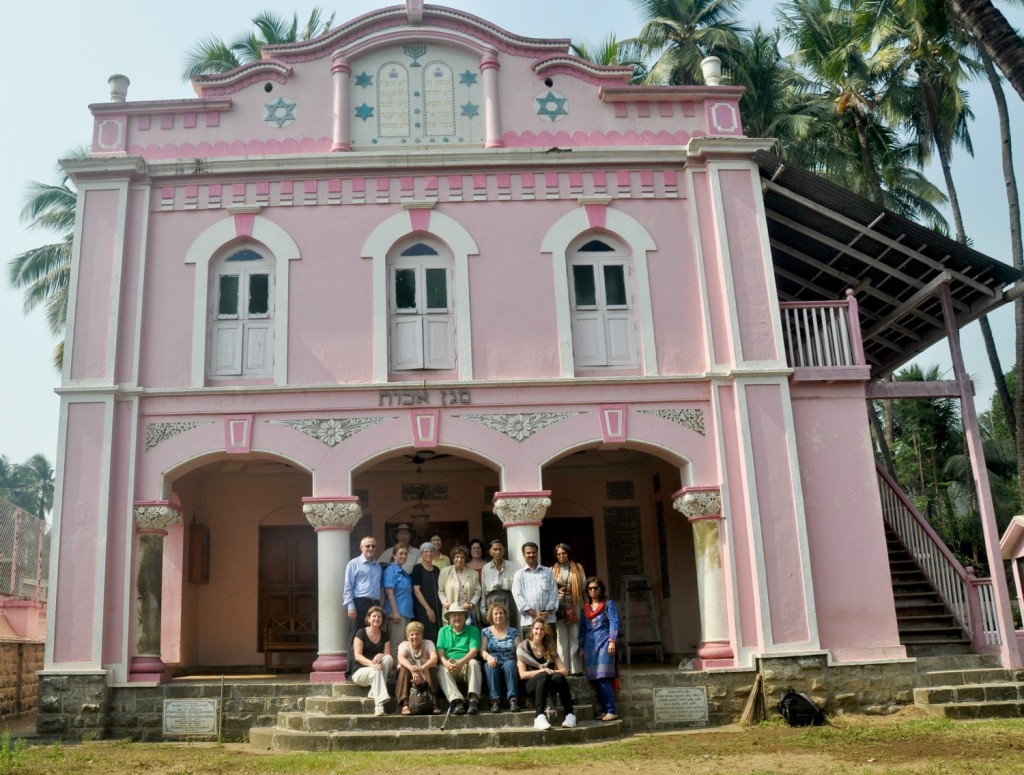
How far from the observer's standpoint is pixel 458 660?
33.4 feet

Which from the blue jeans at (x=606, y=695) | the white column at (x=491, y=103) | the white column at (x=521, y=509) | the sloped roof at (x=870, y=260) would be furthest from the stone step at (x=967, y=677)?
the white column at (x=491, y=103)

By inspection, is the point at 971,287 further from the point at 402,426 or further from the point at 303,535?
the point at 303,535

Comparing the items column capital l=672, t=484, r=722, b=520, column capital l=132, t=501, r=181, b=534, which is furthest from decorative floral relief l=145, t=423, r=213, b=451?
column capital l=672, t=484, r=722, b=520

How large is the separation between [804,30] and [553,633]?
15.1 m

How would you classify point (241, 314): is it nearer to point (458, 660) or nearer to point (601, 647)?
point (458, 660)

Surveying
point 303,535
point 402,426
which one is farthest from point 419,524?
point 402,426

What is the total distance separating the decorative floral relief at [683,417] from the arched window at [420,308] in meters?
2.50

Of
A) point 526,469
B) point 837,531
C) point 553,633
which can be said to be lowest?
point 553,633

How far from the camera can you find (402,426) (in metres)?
12.1

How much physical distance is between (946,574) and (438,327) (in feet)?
23.5

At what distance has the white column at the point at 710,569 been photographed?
11.5 meters

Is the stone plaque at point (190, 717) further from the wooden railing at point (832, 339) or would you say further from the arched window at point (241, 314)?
the wooden railing at point (832, 339)

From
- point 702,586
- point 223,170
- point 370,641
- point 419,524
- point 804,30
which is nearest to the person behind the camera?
point 370,641

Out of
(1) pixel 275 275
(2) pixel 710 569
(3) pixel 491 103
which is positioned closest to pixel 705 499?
(2) pixel 710 569
